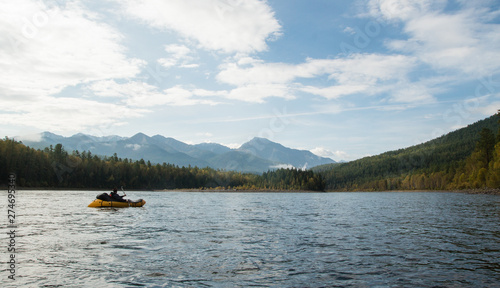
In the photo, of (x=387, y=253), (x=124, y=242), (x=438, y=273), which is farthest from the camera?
(x=124, y=242)

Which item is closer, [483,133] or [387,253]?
[387,253]

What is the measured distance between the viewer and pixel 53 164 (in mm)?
178250

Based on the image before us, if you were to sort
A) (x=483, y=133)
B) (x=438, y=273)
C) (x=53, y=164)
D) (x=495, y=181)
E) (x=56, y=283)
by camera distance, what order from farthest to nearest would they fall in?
(x=53, y=164) → (x=483, y=133) → (x=495, y=181) → (x=438, y=273) → (x=56, y=283)

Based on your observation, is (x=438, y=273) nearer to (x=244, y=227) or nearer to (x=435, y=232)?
(x=435, y=232)

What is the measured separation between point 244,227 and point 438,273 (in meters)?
22.1

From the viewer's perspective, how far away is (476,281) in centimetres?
1639

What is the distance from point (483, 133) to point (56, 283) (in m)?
164

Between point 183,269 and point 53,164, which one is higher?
point 53,164

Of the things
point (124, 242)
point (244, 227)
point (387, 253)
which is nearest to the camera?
point (387, 253)

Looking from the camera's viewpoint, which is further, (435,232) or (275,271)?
(435,232)

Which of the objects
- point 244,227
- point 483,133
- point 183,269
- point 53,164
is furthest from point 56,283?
point 53,164

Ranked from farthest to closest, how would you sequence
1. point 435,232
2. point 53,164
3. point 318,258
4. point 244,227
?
point 53,164 < point 244,227 < point 435,232 < point 318,258

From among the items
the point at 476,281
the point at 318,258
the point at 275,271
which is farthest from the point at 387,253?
the point at 275,271

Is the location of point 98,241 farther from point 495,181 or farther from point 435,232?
point 495,181
